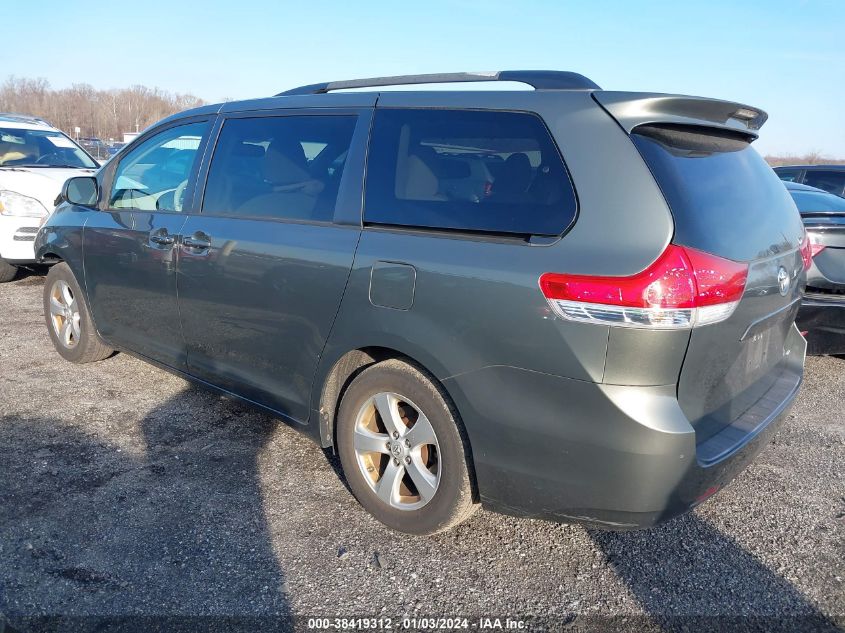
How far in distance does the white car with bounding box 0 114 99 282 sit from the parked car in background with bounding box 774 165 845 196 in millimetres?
9567

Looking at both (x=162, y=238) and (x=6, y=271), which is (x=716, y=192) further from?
(x=6, y=271)

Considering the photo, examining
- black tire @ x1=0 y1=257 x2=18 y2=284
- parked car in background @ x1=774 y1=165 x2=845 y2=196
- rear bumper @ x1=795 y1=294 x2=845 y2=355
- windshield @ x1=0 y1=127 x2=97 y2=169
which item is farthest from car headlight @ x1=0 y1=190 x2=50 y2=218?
parked car in background @ x1=774 y1=165 x2=845 y2=196

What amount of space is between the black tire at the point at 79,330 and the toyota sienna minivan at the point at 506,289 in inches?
56.9

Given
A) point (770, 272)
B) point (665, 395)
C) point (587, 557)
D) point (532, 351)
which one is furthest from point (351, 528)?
point (770, 272)

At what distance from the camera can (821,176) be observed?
398 inches

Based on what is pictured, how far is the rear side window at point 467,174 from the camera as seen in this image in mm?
2443

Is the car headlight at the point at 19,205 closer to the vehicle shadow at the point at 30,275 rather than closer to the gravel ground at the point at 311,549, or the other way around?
the vehicle shadow at the point at 30,275

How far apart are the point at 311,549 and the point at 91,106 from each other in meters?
94.1

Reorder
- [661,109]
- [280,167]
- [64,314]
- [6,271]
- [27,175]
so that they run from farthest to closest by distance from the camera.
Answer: [6,271]
[27,175]
[64,314]
[280,167]
[661,109]

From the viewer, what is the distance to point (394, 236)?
2.78 metres

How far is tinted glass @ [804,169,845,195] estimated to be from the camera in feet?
32.6

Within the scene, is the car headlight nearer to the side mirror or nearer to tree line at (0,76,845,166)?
the side mirror

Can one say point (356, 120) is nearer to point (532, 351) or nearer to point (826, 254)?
point (532, 351)

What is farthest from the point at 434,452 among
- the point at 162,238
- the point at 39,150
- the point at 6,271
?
the point at 39,150
